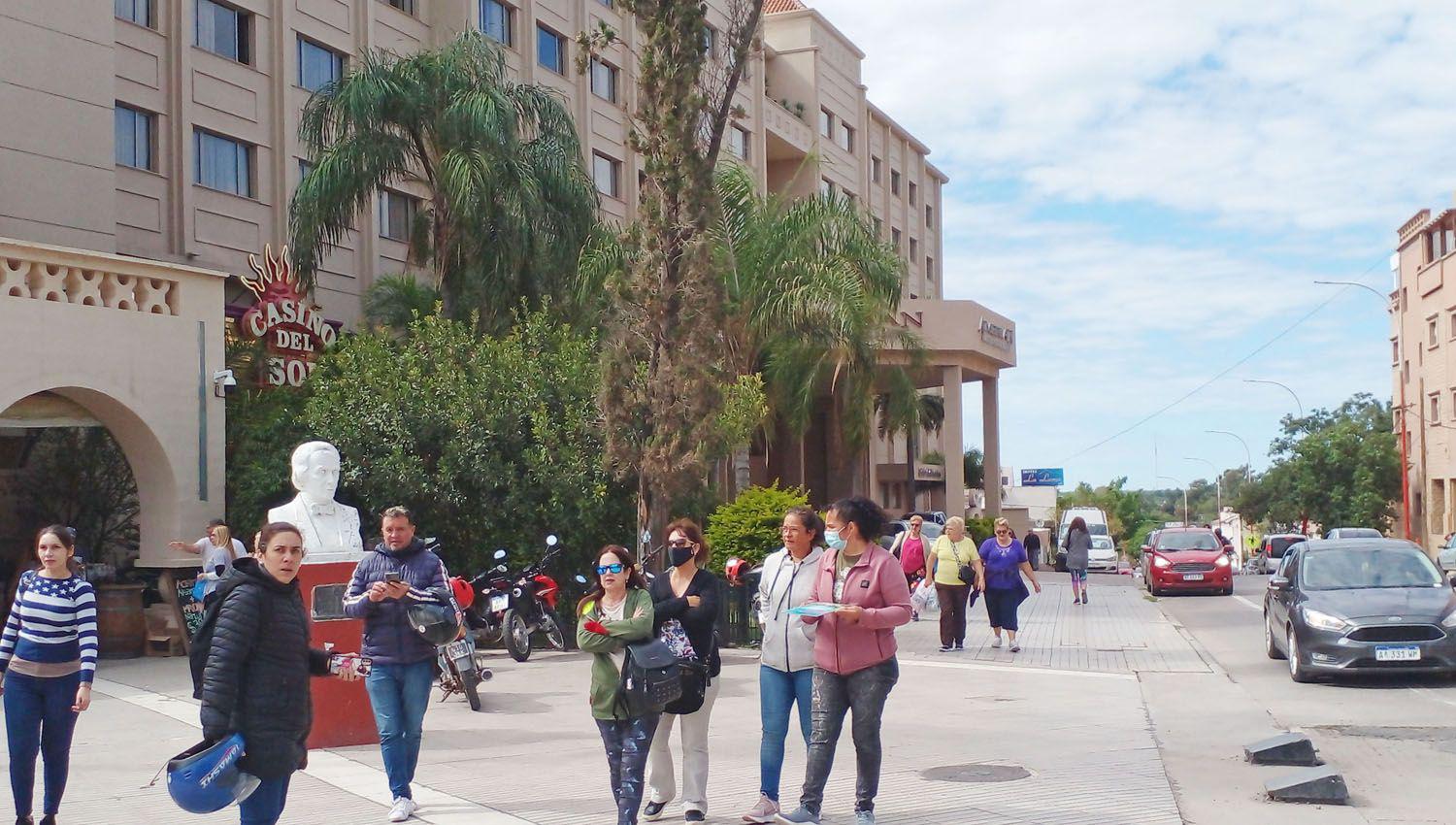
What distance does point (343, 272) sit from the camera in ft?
101

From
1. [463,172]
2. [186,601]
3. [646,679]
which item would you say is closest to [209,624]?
[646,679]

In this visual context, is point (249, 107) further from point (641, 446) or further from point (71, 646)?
point (71, 646)

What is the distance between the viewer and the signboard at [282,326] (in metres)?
20.3

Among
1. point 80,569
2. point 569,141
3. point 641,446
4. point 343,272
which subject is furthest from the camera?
point 343,272

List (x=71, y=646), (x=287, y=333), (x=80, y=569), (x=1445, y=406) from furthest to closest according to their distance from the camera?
(x=1445, y=406), (x=287, y=333), (x=80, y=569), (x=71, y=646)

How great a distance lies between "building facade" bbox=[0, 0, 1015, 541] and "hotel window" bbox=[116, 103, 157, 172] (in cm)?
4

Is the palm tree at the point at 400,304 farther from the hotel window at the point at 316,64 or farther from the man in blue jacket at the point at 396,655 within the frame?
the man in blue jacket at the point at 396,655

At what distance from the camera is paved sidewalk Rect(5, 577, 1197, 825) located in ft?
26.2

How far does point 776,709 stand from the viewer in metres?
7.59

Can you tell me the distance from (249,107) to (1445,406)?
44.9 metres

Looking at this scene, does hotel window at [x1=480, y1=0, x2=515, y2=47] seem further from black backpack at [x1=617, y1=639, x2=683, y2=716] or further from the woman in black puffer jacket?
the woman in black puffer jacket

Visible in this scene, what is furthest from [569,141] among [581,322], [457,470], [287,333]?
[457,470]

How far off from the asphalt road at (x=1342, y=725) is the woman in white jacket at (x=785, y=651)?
232cm

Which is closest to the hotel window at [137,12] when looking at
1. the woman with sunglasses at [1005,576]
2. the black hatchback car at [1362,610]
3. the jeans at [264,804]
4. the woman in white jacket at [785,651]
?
the woman with sunglasses at [1005,576]
